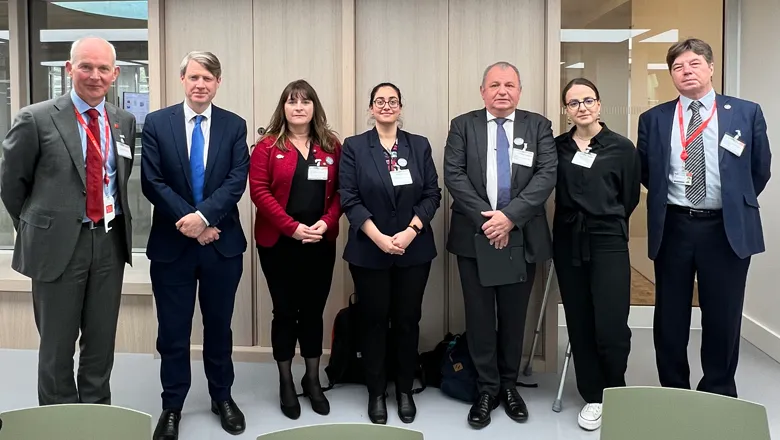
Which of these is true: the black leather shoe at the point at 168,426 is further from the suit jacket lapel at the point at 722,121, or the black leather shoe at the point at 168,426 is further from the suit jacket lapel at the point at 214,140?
the suit jacket lapel at the point at 722,121

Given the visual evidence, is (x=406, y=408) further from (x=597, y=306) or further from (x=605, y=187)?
(x=605, y=187)

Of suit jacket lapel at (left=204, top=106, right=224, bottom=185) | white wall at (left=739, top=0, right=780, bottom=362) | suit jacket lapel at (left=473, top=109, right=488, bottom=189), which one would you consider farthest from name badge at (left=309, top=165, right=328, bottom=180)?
white wall at (left=739, top=0, right=780, bottom=362)

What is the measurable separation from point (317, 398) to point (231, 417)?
469 mm

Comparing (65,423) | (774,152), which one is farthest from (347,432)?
(774,152)

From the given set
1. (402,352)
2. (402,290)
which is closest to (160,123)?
(402,290)

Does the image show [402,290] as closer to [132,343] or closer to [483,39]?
[483,39]

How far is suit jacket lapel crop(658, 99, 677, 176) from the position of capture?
3154 mm

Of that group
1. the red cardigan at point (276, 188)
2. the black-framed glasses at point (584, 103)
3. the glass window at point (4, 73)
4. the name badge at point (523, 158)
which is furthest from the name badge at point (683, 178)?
the glass window at point (4, 73)

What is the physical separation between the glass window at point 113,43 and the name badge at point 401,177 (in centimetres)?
247

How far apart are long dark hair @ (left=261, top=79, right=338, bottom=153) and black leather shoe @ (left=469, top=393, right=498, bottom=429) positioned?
59.0 inches

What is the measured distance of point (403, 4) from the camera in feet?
13.4

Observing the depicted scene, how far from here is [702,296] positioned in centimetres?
322

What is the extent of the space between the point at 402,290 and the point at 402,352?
1.12ft

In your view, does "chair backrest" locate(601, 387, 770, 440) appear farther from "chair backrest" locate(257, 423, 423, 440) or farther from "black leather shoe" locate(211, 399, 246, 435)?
"black leather shoe" locate(211, 399, 246, 435)
